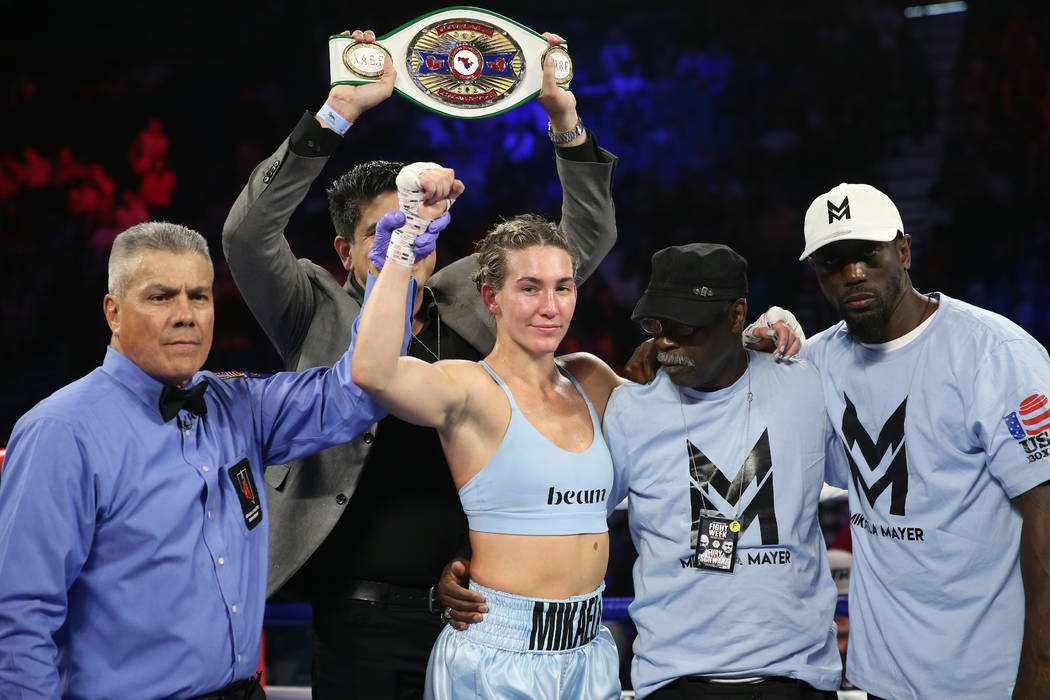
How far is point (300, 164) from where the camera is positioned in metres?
1.97

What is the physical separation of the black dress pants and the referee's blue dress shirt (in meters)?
0.39

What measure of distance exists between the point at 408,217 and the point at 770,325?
2.60 feet

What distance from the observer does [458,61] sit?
200 cm

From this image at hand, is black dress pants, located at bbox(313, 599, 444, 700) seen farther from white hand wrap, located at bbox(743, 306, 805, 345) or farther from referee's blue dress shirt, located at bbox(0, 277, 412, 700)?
white hand wrap, located at bbox(743, 306, 805, 345)

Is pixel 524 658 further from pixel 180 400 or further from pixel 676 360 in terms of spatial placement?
pixel 180 400

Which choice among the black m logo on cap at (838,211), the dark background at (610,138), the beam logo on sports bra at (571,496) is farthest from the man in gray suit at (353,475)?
the dark background at (610,138)

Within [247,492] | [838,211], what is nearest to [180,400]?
[247,492]

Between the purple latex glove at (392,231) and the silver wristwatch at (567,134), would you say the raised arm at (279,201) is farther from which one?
the silver wristwatch at (567,134)

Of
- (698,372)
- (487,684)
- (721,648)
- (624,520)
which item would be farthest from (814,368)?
(624,520)

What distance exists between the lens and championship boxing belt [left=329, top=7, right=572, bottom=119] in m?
1.98

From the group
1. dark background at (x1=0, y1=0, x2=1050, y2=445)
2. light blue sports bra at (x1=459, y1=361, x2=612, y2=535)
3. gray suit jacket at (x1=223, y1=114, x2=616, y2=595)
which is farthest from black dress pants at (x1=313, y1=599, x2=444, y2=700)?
dark background at (x1=0, y1=0, x2=1050, y2=445)

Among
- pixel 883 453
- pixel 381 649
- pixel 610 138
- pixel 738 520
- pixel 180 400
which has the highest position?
pixel 610 138

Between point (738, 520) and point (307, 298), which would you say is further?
point (307, 298)

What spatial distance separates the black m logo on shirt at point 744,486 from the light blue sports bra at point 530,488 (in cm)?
19
